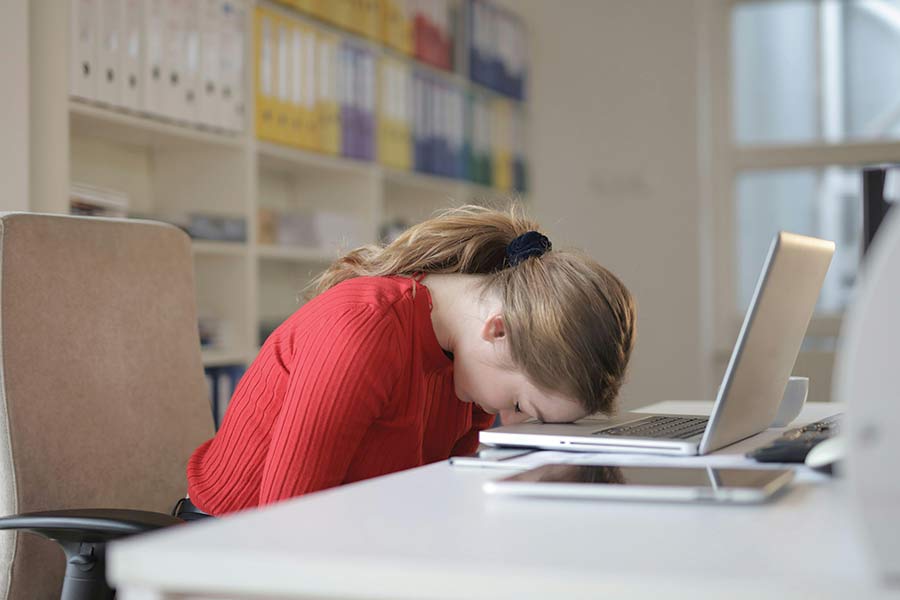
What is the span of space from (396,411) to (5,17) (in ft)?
4.63

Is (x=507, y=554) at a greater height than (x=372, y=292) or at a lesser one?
lesser

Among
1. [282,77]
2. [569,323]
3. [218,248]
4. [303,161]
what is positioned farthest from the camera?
[303,161]

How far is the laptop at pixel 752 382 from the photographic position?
981 mm

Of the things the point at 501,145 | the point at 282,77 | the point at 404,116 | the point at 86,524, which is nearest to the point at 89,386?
the point at 86,524

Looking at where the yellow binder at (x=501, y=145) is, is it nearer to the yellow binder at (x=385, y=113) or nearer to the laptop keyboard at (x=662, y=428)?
the yellow binder at (x=385, y=113)

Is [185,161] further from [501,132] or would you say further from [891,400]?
[891,400]

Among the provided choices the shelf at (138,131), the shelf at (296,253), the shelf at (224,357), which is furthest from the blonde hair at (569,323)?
the shelf at (296,253)

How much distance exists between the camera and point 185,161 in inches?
119

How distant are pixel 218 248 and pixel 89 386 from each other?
150 cm

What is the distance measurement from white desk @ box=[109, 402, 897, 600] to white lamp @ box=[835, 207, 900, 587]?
27 millimetres

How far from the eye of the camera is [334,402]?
1.11 meters

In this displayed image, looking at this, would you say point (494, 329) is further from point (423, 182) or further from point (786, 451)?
point (423, 182)

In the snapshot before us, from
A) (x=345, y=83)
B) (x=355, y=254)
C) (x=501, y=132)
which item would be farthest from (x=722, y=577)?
(x=501, y=132)

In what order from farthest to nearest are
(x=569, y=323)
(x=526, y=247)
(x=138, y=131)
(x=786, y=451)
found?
(x=138, y=131)
(x=526, y=247)
(x=569, y=323)
(x=786, y=451)
